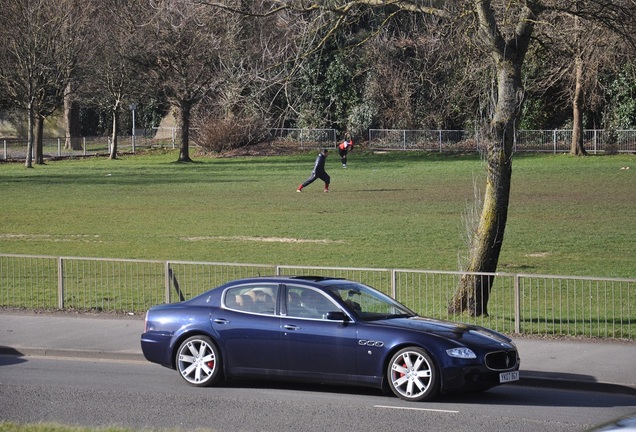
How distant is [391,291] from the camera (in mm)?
16594

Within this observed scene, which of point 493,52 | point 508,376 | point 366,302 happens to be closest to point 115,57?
point 493,52

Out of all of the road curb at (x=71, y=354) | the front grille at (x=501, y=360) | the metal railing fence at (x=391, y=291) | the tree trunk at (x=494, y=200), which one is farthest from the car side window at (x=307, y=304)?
the tree trunk at (x=494, y=200)

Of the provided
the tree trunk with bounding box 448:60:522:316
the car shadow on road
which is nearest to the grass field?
the tree trunk with bounding box 448:60:522:316

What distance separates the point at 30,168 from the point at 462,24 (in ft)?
146

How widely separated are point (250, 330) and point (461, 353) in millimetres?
2557

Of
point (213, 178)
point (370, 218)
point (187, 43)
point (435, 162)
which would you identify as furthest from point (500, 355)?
point (187, 43)

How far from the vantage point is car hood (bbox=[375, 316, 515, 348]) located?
38.0 feet

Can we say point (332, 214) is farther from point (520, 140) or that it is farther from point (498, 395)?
point (520, 140)

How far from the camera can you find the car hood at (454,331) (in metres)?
11.6

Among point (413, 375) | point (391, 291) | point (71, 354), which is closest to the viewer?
point (413, 375)

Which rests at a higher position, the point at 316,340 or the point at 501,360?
the point at 316,340

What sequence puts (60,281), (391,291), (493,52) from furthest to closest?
(60,281)
(493,52)
(391,291)

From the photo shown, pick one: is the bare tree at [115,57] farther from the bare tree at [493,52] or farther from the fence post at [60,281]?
the bare tree at [493,52]

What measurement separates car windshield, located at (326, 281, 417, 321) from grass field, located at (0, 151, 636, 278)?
5053 millimetres
